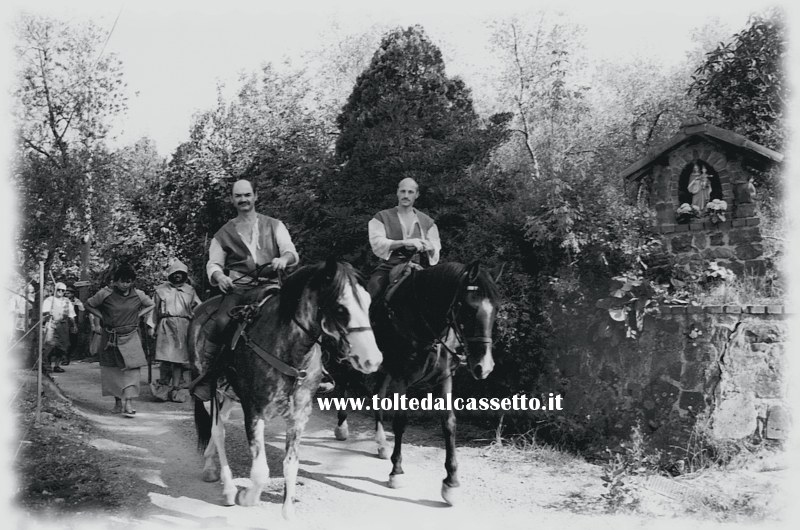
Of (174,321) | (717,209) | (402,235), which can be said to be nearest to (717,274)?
(717,209)

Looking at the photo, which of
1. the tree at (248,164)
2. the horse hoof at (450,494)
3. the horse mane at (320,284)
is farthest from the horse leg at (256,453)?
the tree at (248,164)

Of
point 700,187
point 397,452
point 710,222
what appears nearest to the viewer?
point 397,452

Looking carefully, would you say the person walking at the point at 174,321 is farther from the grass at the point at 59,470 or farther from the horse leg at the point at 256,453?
the horse leg at the point at 256,453

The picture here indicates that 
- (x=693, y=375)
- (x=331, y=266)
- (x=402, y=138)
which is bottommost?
(x=693, y=375)

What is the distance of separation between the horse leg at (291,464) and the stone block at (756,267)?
709 cm

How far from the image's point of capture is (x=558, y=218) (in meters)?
7.54

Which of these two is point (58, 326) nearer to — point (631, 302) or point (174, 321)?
point (174, 321)

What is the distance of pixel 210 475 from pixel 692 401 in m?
4.82

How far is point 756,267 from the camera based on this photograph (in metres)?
9.09

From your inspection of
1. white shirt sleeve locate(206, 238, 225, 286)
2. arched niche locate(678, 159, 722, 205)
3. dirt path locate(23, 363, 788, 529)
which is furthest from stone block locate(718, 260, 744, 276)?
white shirt sleeve locate(206, 238, 225, 286)

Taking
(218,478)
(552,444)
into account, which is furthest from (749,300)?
(218,478)

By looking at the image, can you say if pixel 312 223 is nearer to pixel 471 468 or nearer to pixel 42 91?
pixel 471 468

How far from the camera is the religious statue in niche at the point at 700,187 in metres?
9.68

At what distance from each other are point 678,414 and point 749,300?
149cm
